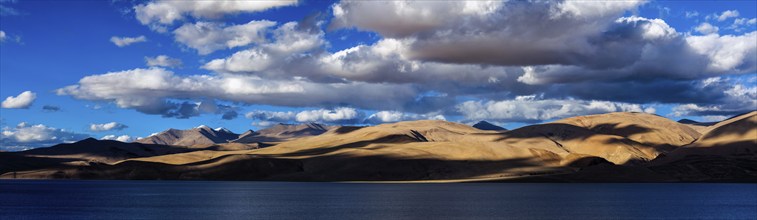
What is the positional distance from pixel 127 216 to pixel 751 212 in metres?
98.2

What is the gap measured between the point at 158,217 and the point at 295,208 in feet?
90.3

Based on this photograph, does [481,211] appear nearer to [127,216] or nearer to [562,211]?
[562,211]

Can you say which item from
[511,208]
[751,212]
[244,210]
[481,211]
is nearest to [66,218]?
[244,210]

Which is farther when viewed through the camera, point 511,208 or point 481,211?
point 511,208

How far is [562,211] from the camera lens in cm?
12438

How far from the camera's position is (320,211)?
395ft

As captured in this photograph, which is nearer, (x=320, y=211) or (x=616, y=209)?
(x=320, y=211)

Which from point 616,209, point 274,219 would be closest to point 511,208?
point 616,209

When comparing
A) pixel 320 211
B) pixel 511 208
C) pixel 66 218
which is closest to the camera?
pixel 66 218

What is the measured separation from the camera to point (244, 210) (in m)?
123

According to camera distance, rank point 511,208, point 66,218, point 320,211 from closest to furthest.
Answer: point 66,218, point 320,211, point 511,208

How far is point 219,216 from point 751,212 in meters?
85.6

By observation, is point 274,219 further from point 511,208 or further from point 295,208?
point 511,208

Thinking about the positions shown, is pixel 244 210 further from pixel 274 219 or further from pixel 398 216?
pixel 398 216
